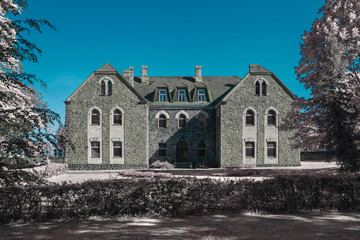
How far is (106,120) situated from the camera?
1044 inches

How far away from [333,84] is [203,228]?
34.0 feet

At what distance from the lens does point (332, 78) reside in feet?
41.7

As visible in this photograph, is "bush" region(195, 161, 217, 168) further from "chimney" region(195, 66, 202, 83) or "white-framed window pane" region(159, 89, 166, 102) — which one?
"chimney" region(195, 66, 202, 83)

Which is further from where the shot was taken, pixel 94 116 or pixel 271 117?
pixel 271 117

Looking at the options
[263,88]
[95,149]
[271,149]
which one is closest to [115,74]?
[95,149]

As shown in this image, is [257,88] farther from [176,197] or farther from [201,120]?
[176,197]

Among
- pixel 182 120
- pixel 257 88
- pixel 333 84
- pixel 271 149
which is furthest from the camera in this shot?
pixel 182 120

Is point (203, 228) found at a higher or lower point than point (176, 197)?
lower

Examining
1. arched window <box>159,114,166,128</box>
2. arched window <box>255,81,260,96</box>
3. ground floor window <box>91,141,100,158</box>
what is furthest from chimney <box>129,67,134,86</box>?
arched window <box>255,81,260,96</box>

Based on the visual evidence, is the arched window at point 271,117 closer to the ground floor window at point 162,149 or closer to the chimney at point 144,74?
the ground floor window at point 162,149

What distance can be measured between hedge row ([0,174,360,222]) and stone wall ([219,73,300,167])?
17.8 metres

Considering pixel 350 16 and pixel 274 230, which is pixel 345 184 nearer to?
pixel 274 230

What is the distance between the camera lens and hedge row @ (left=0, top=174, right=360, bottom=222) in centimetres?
729

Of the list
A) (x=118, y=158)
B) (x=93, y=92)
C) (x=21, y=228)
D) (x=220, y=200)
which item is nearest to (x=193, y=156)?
(x=118, y=158)
